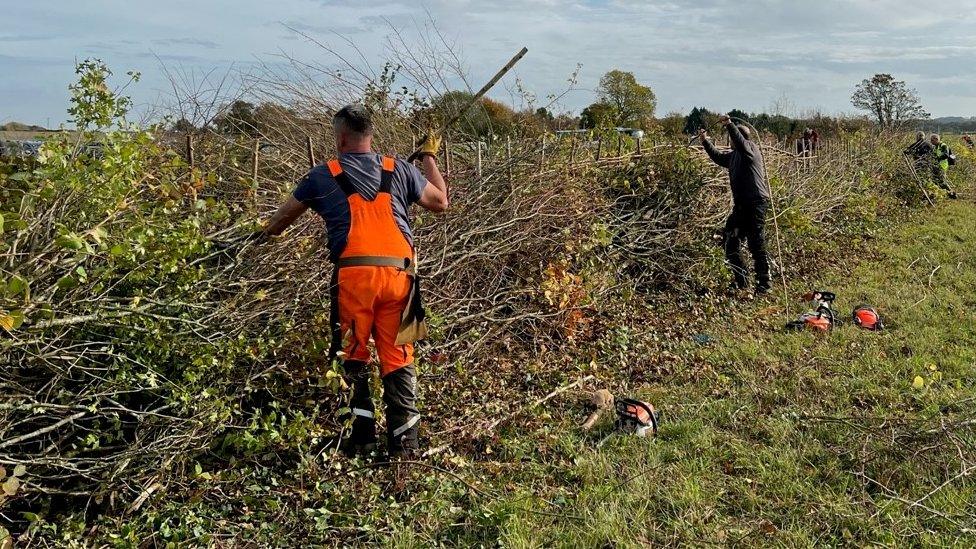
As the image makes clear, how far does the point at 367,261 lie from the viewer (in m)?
3.34

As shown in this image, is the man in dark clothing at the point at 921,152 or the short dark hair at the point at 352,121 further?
the man in dark clothing at the point at 921,152

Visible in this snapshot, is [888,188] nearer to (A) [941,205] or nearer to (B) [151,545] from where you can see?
(A) [941,205]

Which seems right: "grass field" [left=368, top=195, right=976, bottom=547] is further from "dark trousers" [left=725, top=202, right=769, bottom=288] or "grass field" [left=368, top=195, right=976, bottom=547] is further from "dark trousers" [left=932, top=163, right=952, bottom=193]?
"dark trousers" [left=932, top=163, right=952, bottom=193]

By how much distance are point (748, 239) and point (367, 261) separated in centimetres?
554

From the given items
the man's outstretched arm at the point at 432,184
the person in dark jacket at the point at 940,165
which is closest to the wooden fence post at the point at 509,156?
the man's outstretched arm at the point at 432,184

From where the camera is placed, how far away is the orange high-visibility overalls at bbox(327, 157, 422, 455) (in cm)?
336

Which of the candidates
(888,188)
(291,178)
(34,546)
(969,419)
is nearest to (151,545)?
(34,546)

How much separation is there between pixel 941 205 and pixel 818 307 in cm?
979

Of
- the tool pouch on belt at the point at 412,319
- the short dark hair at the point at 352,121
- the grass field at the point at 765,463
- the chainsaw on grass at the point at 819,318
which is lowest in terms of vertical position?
the grass field at the point at 765,463

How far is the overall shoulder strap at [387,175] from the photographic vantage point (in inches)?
136

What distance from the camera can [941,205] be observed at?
13.5 meters

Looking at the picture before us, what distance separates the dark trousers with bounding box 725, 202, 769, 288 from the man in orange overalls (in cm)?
500

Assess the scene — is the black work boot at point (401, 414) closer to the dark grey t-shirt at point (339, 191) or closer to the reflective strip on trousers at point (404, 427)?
the reflective strip on trousers at point (404, 427)

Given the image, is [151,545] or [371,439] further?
[371,439]
